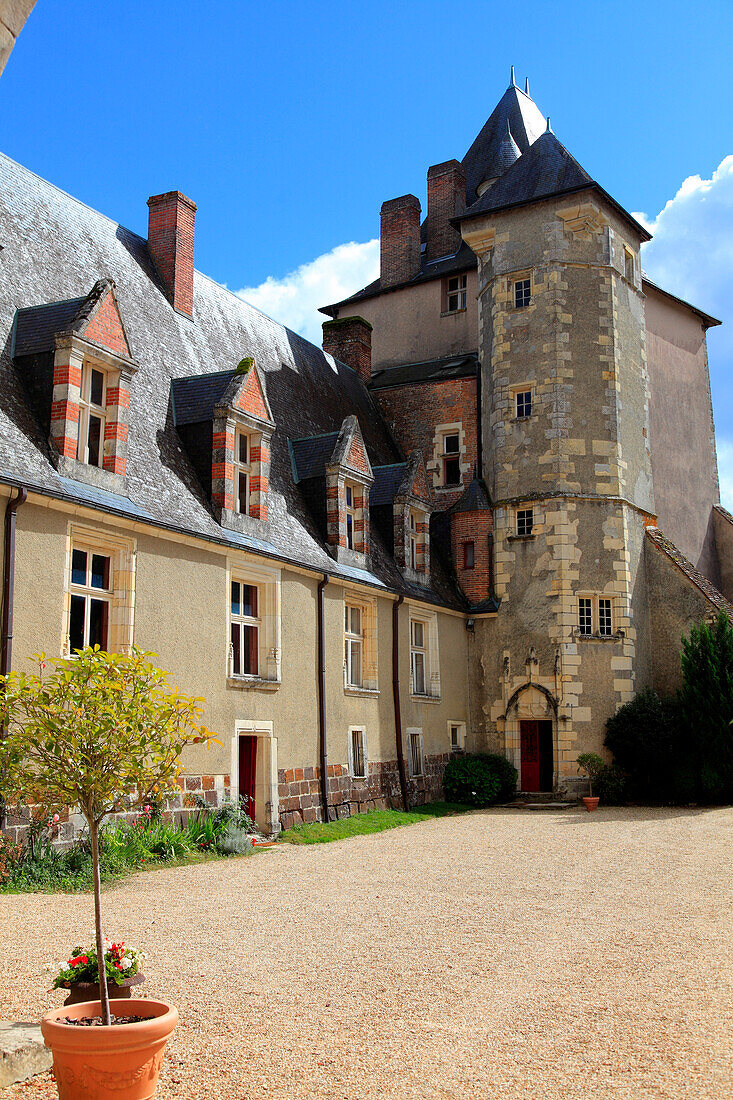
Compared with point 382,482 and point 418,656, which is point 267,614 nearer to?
point 418,656

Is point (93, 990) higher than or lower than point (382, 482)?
lower

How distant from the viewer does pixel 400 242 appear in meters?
27.9

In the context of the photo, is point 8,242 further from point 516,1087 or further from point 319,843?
point 516,1087

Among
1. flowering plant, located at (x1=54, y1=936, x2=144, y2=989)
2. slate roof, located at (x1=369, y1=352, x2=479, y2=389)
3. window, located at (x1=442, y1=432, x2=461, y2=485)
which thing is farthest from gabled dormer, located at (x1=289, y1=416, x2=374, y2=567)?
flowering plant, located at (x1=54, y1=936, x2=144, y2=989)

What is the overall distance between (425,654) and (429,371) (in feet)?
28.0

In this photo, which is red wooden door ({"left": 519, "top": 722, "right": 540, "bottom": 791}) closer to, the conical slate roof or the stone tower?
the stone tower

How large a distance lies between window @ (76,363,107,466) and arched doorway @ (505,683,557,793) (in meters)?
11.6

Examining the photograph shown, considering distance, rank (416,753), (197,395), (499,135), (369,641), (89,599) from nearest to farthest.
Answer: (89,599) < (197,395) < (369,641) < (416,753) < (499,135)

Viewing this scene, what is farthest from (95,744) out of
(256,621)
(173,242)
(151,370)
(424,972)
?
(173,242)

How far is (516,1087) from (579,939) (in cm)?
333

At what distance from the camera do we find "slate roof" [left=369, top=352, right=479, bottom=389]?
24469mm

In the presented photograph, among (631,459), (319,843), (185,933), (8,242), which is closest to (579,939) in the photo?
(185,933)

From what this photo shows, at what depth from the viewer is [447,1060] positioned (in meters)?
4.92

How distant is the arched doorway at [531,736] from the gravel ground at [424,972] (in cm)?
880
